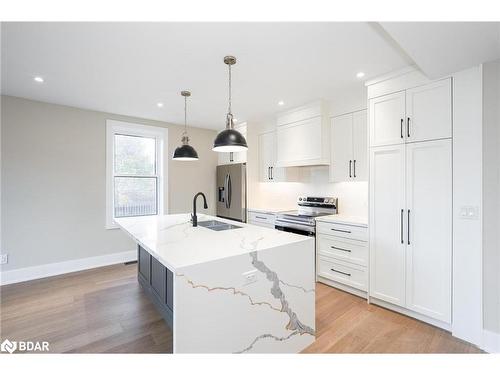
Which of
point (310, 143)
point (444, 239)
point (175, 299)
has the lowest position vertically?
point (175, 299)

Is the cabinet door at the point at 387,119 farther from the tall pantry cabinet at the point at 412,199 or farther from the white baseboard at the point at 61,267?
the white baseboard at the point at 61,267

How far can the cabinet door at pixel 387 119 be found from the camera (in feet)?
7.84

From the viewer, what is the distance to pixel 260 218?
4035 mm

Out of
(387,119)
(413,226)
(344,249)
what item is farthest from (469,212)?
(344,249)

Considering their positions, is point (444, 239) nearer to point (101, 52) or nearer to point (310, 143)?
point (310, 143)

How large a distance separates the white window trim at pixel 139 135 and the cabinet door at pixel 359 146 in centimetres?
321

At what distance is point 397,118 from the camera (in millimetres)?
2408

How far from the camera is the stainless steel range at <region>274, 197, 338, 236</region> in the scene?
10.7 ft

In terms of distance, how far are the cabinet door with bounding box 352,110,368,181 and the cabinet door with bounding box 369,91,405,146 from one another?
1.22 feet

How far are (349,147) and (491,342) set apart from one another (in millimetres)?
2225

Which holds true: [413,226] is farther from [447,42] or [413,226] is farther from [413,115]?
[447,42]

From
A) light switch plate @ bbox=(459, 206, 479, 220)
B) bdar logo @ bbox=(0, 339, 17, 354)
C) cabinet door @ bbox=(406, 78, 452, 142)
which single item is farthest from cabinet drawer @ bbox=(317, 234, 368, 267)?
bdar logo @ bbox=(0, 339, 17, 354)
